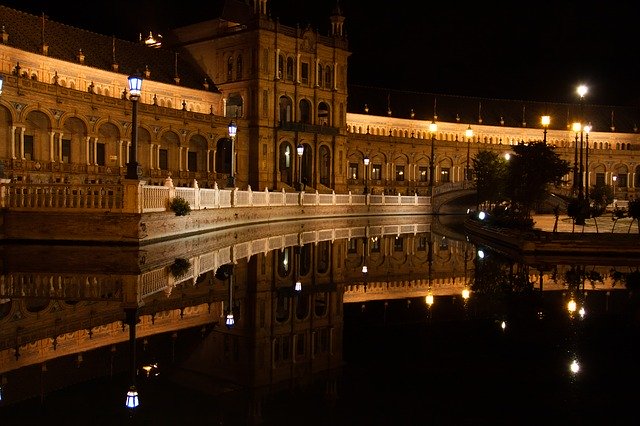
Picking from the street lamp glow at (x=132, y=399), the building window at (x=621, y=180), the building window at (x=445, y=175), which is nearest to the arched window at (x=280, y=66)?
the building window at (x=445, y=175)

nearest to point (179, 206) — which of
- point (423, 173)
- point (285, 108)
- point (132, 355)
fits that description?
point (132, 355)

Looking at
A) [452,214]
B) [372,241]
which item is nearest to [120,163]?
[372,241]

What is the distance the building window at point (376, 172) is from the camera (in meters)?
89.2

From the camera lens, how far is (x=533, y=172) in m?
35.3

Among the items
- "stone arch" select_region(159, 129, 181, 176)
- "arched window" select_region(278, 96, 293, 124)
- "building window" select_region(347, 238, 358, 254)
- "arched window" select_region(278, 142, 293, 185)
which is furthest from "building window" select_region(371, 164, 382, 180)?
"building window" select_region(347, 238, 358, 254)

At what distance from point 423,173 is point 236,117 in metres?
34.2

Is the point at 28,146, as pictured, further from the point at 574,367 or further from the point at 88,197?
the point at 574,367

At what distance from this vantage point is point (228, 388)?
7426mm

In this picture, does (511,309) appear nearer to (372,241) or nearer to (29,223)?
(29,223)

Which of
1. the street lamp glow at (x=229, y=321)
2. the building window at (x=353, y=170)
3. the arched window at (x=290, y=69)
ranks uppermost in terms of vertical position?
the arched window at (x=290, y=69)

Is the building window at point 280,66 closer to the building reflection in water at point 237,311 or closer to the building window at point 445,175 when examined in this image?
the building window at point 445,175

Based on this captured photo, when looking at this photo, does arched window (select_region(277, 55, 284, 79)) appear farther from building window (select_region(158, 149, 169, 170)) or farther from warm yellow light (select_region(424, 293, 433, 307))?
warm yellow light (select_region(424, 293, 433, 307))

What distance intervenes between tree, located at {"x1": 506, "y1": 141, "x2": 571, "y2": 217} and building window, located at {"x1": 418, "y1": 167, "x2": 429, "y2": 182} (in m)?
57.4

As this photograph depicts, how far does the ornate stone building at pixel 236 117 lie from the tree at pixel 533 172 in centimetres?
559
